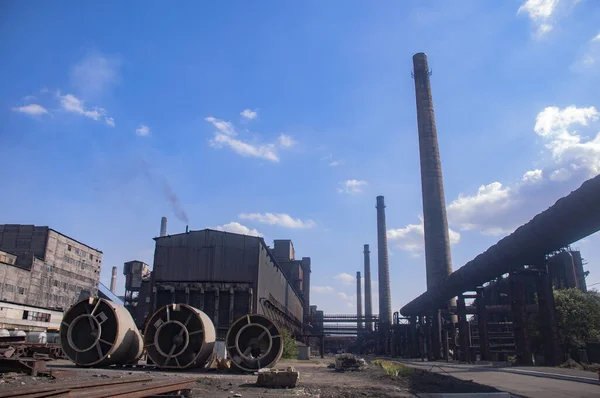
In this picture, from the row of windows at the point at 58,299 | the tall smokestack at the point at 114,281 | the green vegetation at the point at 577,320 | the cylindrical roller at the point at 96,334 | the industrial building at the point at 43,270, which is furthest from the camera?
the tall smokestack at the point at 114,281

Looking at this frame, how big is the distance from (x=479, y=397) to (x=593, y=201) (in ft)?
30.4

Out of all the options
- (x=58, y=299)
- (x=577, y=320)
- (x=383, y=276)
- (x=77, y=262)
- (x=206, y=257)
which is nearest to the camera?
(x=577, y=320)

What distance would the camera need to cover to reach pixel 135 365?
1727 centimetres

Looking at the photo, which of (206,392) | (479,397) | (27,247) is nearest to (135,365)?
(206,392)

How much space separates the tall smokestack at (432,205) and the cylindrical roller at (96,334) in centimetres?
2513

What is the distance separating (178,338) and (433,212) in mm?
25481

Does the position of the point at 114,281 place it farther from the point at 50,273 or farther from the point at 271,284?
the point at 271,284

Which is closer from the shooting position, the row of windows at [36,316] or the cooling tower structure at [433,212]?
the cooling tower structure at [433,212]

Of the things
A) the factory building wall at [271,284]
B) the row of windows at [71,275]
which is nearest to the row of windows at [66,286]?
the row of windows at [71,275]

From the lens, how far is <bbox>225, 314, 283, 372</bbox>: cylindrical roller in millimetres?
16172

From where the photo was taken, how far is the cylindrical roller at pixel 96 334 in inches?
602

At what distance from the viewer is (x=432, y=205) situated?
118 ft

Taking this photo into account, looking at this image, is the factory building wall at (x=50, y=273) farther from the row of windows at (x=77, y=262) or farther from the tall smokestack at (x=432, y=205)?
the tall smokestack at (x=432, y=205)

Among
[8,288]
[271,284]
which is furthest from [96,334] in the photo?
[8,288]
